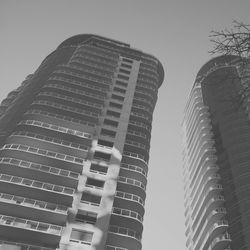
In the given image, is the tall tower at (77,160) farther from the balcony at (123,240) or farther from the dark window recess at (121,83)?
the dark window recess at (121,83)

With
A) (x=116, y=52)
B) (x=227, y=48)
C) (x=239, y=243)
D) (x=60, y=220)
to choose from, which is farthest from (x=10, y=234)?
(x=116, y=52)

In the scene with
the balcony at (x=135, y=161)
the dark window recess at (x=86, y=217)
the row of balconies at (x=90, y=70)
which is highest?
the row of balconies at (x=90, y=70)

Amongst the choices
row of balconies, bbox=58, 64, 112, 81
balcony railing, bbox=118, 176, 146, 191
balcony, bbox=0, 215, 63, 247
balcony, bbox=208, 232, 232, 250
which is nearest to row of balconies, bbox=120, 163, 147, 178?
balcony railing, bbox=118, 176, 146, 191

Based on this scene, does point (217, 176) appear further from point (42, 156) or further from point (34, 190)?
point (34, 190)

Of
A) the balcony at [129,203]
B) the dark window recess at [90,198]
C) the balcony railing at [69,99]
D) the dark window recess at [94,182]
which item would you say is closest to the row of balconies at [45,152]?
the dark window recess at [94,182]

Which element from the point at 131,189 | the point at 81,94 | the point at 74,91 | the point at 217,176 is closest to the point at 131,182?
the point at 131,189

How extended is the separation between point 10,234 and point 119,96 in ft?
99.7

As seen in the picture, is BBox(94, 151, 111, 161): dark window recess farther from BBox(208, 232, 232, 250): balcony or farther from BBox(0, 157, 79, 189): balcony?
BBox(208, 232, 232, 250): balcony

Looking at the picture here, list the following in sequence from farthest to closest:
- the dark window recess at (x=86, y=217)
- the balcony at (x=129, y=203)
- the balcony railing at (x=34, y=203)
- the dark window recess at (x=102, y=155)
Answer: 1. the dark window recess at (x=102, y=155)
2. the balcony at (x=129, y=203)
3. the dark window recess at (x=86, y=217)
4. the balcony railing at (x=34, y=203)

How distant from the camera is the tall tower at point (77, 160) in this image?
109 ft

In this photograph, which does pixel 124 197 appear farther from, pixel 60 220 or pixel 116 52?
pixel 116 52

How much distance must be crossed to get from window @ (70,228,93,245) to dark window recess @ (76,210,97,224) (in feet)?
5.63

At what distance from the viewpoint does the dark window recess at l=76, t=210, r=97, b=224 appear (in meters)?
35.3

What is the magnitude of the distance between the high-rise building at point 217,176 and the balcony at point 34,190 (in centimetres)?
2131
